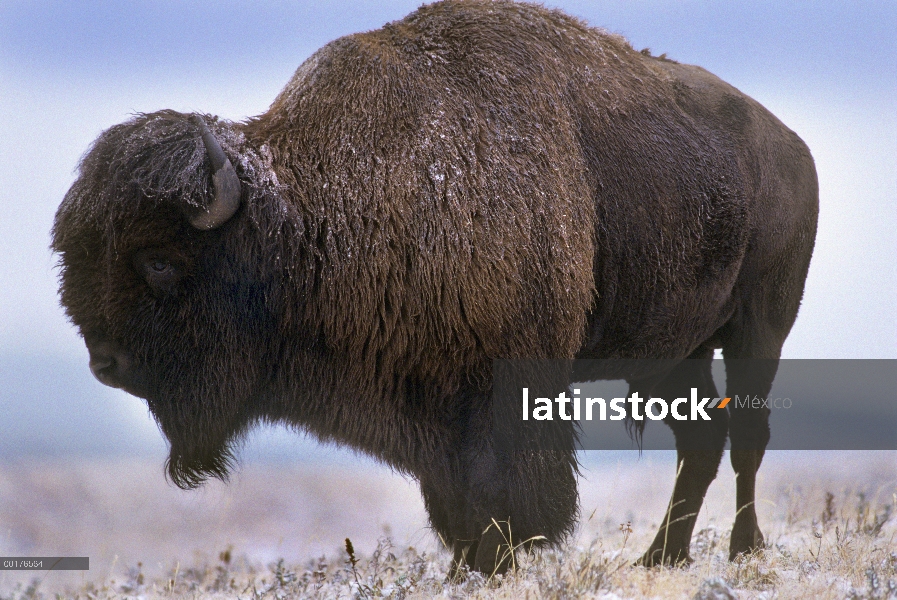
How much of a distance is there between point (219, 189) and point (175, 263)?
1.21 feet

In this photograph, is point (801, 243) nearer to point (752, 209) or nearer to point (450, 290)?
point (752, 209)

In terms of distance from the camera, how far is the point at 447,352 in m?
3.29

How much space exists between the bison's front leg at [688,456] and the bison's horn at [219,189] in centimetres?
300

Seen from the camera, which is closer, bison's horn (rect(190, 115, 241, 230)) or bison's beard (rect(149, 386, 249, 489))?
bison's horn (rect(190, 115, 241, 230))

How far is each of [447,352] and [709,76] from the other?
9.36ft

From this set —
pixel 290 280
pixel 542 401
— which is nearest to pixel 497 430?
pixel 542 401

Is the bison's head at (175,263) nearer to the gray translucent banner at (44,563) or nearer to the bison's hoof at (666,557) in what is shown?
the gray translucent banner at (44,563)

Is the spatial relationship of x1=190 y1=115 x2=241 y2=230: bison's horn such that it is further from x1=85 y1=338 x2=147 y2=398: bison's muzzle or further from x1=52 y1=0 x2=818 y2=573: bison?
x1=85 y1=338 x2=147 y2=398: bison's muzzle

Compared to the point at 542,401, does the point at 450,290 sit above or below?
above

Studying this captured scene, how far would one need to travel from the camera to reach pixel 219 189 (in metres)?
3.07

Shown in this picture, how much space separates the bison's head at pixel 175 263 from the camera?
10.2 ft

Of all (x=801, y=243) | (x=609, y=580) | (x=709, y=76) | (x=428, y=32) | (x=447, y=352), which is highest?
(x=709, y=76)

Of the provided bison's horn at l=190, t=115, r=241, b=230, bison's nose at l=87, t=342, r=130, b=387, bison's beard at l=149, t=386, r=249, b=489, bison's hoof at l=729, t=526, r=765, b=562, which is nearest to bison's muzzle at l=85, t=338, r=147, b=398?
bison's nose at l=87, t=342, r=130, b=387

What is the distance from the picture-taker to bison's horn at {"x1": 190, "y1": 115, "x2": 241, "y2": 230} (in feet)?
10.0
